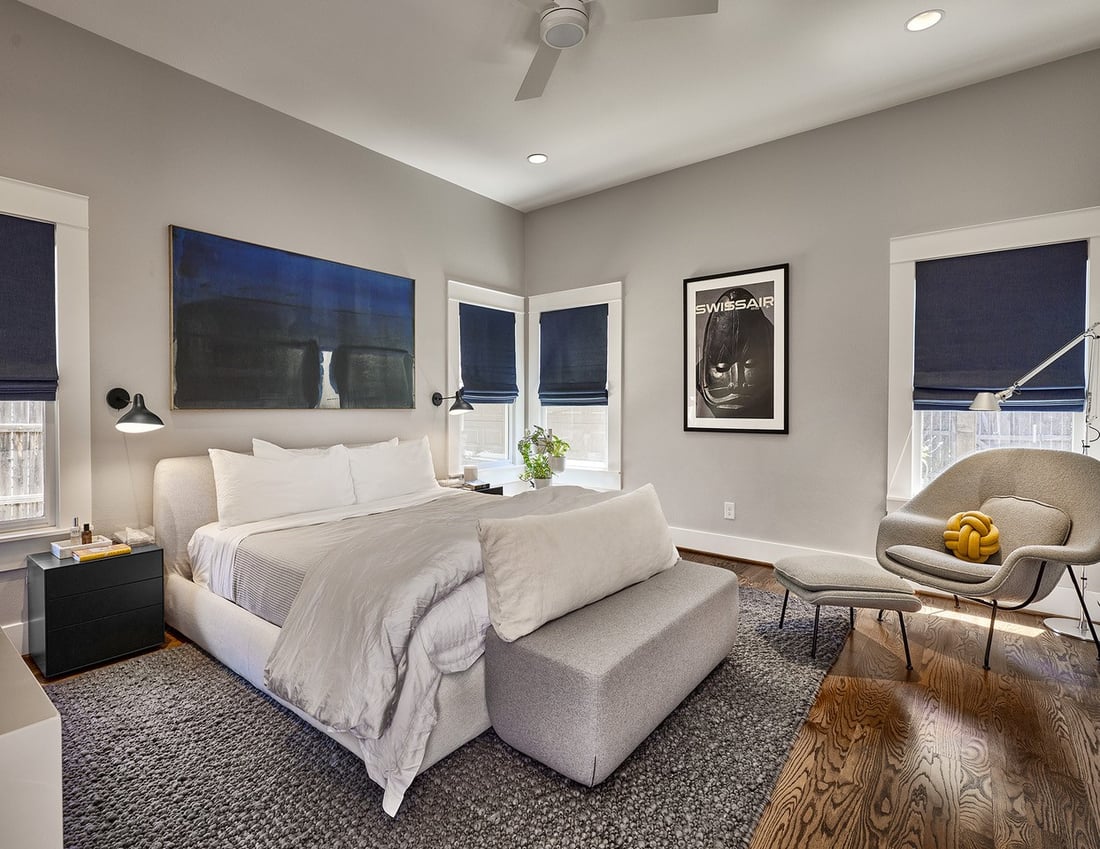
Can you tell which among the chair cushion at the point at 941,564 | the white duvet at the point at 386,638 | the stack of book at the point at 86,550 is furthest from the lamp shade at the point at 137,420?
the chair cushion at the point at 941,564

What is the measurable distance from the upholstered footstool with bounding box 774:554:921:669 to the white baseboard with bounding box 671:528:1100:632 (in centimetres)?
95

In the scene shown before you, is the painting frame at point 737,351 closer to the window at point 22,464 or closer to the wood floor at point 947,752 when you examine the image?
the wood floor at point 947,752

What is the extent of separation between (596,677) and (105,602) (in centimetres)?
236

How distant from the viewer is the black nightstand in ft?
7.94

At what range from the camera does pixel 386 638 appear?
169cm

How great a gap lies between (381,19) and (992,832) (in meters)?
3.84

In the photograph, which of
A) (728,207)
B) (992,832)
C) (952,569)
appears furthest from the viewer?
(728,207)

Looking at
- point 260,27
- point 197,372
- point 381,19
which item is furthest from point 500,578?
point 260,27

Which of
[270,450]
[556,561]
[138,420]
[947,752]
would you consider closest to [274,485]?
[270,450]

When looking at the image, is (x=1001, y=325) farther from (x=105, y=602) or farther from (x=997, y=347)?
(x=105, y=602)

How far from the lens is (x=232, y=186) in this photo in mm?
3311

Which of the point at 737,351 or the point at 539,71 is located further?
the point at 737,351

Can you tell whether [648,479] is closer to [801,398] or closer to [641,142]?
[801,398]

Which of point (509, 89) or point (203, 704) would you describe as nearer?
point (203, 704)
